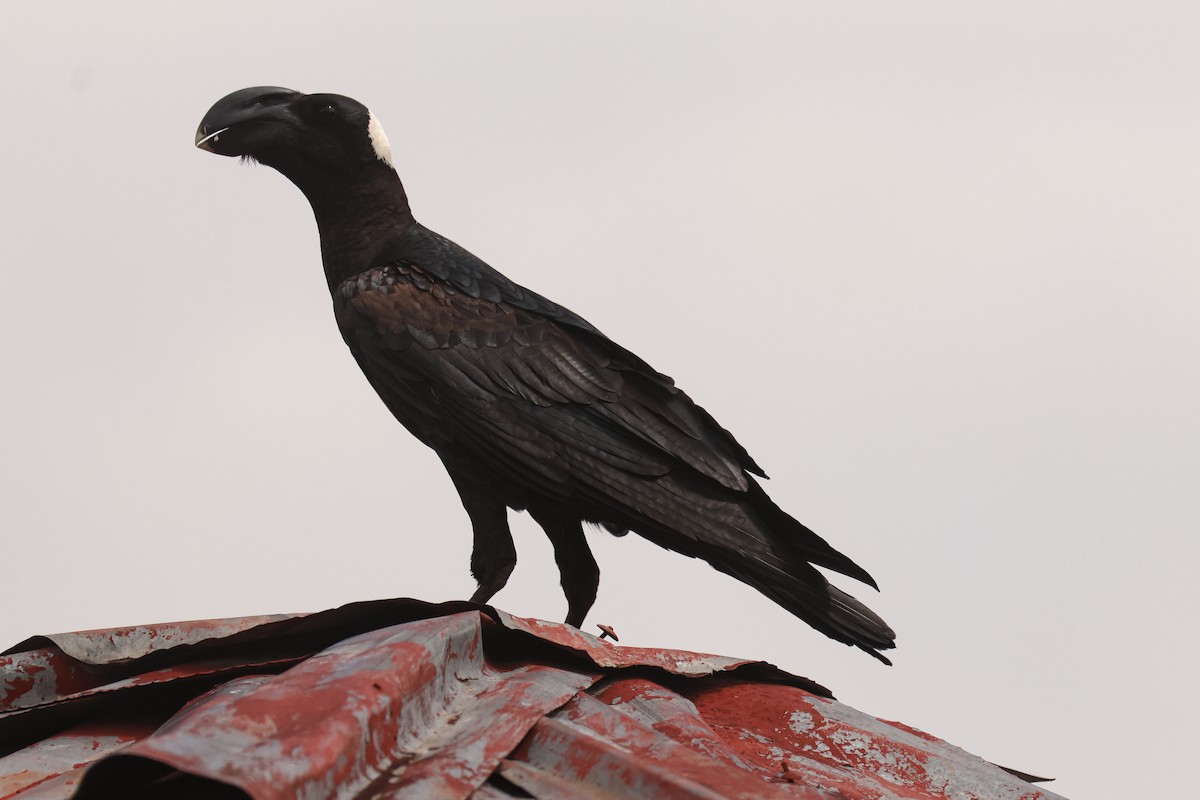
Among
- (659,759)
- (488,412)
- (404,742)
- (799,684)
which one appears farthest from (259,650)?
(488,412)

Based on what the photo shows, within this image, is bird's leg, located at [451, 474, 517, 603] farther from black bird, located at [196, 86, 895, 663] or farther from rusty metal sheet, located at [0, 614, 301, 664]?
rusty metal sheet, located at [0, 614, 301, 664]

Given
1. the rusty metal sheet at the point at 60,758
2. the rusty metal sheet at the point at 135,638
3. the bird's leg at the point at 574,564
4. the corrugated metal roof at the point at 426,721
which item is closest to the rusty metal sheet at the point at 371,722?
the corrugated metal roof at the point at 426,721

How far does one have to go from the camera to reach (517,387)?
4.55 metres

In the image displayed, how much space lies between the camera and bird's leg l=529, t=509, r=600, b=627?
185 inches

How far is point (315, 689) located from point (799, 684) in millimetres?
1589

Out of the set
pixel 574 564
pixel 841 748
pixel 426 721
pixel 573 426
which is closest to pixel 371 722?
pixel 426 721

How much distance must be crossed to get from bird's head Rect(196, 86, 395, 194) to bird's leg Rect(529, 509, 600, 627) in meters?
1.64

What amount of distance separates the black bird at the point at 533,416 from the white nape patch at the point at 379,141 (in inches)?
5.1

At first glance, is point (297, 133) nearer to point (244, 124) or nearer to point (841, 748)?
point (244, 124)

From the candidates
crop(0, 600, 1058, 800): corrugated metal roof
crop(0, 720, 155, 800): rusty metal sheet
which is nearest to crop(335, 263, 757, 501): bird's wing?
crop(0, 600, 1058, 800): corrugated metal roof

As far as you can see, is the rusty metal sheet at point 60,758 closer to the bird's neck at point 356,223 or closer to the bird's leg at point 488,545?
the bird's leg at point 488,545

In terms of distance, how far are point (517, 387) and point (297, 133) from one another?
4.70 feet

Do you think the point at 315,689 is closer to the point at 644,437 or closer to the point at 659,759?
the point at 659,759

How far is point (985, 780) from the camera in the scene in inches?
109
